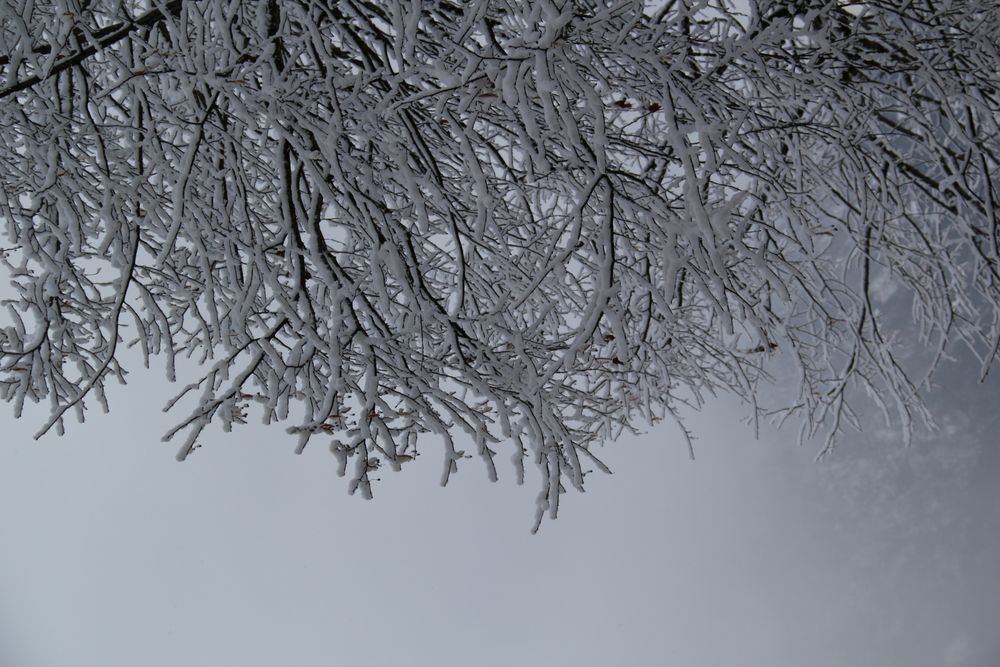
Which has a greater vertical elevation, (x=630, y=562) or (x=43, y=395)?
(x=43, y=395)

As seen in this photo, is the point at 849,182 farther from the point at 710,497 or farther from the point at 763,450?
the point at 710,497

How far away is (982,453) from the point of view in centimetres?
977

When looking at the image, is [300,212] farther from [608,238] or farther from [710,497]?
[710,497]

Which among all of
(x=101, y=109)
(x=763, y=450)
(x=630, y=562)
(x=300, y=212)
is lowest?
(x=630, y=562)

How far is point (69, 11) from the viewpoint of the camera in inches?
67.4

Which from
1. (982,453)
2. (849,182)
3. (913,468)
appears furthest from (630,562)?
(849,182)

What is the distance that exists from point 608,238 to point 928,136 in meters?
1.88

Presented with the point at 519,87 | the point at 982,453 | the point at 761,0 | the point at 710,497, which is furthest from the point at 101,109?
the point at 710,497

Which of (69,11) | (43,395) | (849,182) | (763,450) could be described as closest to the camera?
(69,11)

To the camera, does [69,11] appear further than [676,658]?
No

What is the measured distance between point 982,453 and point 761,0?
978cm

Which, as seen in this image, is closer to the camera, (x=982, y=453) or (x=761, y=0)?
(x=761, y=0)

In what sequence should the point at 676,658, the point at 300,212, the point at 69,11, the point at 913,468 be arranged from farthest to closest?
the point at 676,658, the point at 913,468, the point at 300,212, the point at 69,11

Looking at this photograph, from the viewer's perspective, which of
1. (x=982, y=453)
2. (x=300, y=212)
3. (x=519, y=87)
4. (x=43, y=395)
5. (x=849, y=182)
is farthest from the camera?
(x=982, y=453)
